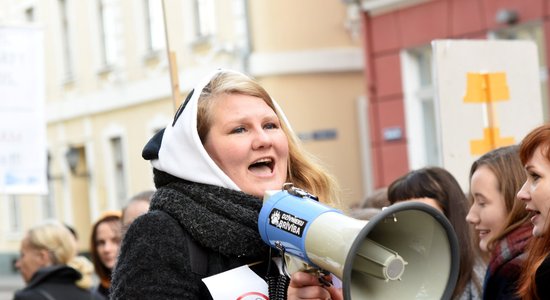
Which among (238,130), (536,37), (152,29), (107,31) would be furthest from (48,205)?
(238,130)

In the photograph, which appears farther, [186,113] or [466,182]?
[466,182]

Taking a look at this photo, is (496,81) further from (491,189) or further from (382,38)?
(382,38)

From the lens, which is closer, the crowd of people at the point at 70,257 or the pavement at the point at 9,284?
the crowd of people at the point at 70,257

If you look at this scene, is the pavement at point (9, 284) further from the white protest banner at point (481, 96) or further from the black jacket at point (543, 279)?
the black jacket at point (543, 279)

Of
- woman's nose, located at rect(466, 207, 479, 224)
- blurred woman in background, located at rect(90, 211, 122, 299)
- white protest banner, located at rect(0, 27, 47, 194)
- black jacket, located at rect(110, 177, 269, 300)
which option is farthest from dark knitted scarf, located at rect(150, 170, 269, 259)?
white protest banner, located at rect(0, 27, 47, 194)

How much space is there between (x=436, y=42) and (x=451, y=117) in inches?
13.5

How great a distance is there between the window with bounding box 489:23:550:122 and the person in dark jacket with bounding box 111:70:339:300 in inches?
411

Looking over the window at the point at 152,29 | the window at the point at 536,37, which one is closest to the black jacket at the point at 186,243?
the window at the point at 536,37

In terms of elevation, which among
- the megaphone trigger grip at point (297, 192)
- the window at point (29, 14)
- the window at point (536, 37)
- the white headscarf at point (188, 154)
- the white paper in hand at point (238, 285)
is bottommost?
the white paper in hand at point (238, 285)

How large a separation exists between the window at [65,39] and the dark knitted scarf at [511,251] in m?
21.7

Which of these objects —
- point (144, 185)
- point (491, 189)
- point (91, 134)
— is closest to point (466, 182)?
point (491, 189)

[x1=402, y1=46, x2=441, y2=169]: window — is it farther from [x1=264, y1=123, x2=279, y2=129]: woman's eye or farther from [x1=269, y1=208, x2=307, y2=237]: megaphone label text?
[x1=269, y1=208, x2=307, y2=237]: megaphone label text

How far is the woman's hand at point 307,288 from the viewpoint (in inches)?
96.1

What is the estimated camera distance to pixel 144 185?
21578 mm
